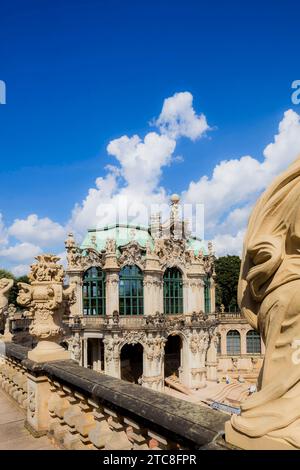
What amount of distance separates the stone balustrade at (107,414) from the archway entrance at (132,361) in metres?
28.5

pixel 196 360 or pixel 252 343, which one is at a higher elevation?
pixel 196 360

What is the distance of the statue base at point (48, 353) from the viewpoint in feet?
17.2

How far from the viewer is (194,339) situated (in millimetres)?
32969

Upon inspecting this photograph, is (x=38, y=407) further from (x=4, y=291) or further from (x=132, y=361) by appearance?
(x=132, y=361)

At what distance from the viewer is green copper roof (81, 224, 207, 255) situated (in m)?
31.9

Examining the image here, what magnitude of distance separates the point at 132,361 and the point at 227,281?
953 inches

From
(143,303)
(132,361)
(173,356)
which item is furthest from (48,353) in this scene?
(173,356)

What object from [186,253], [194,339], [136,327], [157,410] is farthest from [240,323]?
[157,410]

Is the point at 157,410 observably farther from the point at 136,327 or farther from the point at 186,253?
the point at 186,253

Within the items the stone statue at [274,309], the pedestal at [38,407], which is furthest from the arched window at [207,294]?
the stone statue at [274,309]

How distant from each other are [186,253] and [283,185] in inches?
1230

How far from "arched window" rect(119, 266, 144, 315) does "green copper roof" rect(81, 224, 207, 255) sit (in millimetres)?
2607

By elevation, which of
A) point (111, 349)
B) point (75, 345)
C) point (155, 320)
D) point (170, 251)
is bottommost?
point (111, 349)

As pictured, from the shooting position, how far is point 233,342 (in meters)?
42.2
